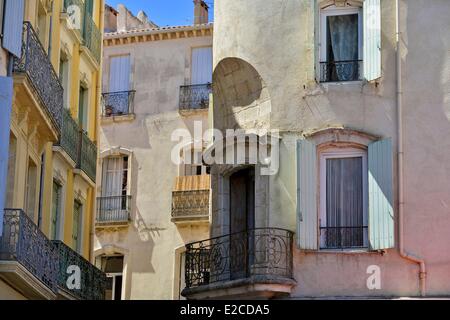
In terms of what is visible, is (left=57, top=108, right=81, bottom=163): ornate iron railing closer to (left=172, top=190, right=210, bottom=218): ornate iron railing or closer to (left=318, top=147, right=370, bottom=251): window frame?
(left=318, top=147, right=370, bottom=251): window frame

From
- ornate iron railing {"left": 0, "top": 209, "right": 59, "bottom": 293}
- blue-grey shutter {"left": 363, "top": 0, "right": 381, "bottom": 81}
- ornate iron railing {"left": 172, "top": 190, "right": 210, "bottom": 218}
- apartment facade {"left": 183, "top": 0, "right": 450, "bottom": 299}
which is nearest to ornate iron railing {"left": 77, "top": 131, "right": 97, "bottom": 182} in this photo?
ornate iron railing {"left": 0, "top": 209, "right": 59, "bottom": 293}

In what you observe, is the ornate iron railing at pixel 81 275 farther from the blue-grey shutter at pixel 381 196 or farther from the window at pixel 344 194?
the blue-grey shutter at pixel 381 196

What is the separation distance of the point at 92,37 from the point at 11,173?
27.6 ft

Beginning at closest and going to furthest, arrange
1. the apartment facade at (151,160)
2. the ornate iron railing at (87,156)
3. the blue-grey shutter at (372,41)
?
1. the blue-grey shutter at (372,41)
2. the ornate iron railing at (87,156)
3. the apartment facade at (151,160)

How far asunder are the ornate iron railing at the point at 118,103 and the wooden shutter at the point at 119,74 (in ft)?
0.86

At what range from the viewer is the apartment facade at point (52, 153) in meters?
22.9

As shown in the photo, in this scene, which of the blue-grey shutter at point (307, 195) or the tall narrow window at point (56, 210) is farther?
the tall narrow window at point (56, 210)

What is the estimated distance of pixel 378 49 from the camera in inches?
952

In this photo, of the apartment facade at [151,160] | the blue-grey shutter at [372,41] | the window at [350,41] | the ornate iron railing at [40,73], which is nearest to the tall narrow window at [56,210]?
the ornate iron railing at [40,73]

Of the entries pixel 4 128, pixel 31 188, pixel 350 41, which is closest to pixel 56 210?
pixel 31 188

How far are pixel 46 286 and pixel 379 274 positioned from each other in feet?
20.7

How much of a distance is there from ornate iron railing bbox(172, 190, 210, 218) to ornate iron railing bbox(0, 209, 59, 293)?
11.5m

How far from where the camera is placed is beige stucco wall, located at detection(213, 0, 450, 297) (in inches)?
927
